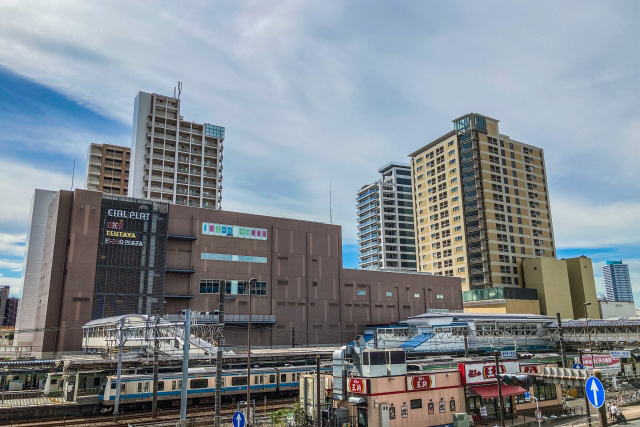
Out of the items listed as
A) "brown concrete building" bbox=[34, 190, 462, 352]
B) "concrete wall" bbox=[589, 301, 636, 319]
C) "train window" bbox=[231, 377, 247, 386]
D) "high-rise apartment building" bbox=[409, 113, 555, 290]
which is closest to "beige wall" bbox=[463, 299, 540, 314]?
"high-rise apartment building" bbox=[409, 113, 555, 290]

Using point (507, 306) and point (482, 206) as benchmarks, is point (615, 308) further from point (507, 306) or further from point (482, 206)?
point (482, 206)

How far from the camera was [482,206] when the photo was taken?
122m

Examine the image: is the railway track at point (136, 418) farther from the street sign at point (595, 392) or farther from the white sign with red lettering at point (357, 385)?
the street sign at point (595, 392)

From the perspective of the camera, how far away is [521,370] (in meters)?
40.6

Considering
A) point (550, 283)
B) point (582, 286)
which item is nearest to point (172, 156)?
point (550, 283)

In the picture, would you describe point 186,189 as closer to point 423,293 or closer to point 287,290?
point 287,290

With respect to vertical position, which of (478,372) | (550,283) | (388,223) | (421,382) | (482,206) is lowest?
(421,382)

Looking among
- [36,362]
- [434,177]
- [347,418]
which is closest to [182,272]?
[36,362]

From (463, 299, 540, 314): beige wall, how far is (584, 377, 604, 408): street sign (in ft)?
336

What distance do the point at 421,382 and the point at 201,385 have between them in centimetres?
2332

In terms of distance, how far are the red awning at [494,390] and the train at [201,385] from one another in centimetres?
1676

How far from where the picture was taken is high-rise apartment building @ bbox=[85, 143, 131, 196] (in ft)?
460

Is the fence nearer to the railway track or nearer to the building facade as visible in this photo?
the railway track

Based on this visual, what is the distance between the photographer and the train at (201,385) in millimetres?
41844
